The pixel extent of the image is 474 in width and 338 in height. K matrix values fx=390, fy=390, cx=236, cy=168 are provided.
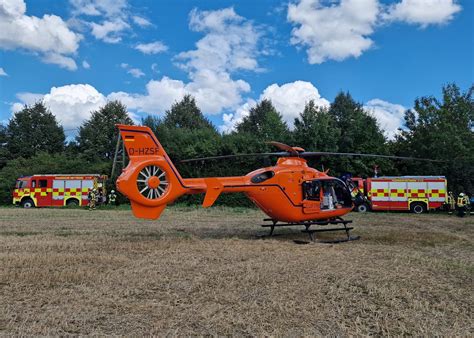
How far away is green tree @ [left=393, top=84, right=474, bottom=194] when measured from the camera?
79.2ft

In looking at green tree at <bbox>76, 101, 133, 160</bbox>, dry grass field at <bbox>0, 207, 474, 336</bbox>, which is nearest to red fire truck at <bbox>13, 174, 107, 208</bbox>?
green tree at <bbox>76, 101, 133, 160</bbox>

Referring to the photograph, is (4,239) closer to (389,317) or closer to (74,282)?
(74,282)

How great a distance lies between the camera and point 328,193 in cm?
1159

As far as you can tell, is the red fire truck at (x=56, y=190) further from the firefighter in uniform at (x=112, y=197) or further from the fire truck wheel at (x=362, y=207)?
the fire truck wheel at (x=362, y=207)

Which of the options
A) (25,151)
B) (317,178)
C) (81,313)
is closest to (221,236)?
(317,178)

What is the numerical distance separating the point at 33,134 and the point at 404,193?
116 feet

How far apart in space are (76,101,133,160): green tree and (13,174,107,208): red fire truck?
9608 mm

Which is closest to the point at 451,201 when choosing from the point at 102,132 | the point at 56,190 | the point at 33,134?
the point at 56,190

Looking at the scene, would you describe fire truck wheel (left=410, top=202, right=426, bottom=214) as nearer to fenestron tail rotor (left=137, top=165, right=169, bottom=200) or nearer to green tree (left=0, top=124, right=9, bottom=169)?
fenestron tail rotor (left=137, top=165, right=169, bottom=200)

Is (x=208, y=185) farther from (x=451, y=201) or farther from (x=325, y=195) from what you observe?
(x=451, y=201)

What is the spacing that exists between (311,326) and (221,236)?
714cm

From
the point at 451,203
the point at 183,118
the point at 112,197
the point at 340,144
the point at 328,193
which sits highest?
the point at 183,118

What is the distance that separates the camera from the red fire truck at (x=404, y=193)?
22781 millimetres

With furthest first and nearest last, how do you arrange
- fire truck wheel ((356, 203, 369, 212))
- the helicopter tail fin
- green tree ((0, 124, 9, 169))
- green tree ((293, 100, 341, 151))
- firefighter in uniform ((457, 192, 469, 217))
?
1. green tree ((0, 124, 9, 169))
2. green tree ((293, 100, 341, 151))
3. fire truck wheel ((356, 203, 369, 212))
4. firefighter in uniform ((457, 192, 469, 217))
5. the helicopter tail fin
